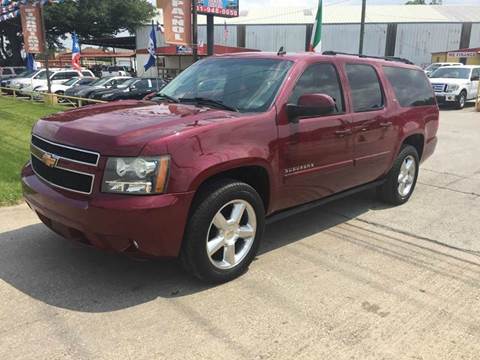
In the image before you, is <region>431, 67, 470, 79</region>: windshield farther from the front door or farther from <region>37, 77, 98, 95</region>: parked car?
the front door

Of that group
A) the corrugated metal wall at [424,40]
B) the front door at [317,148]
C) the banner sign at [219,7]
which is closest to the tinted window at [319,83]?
the front door at [317,148]

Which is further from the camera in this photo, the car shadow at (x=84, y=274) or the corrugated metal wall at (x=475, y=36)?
A: the corrugated metal wall at (x=475, y=36)

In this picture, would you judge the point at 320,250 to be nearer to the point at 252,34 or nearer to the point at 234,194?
the point at 234,194

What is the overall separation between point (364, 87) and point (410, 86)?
123cm

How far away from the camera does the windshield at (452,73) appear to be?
72.2 ft

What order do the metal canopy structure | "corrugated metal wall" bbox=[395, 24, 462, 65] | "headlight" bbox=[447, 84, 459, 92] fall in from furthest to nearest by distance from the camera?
"corrugated metal wall" bbox=[395, 24, 462, 65]
the metal canopy structure
"headlight" bbox=[447, 84, 459, 92]

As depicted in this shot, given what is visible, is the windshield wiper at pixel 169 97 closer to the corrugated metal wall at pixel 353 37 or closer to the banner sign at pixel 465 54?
the banner sign at pixel 465 54

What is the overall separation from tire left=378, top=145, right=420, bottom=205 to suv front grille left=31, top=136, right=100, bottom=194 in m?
3.82

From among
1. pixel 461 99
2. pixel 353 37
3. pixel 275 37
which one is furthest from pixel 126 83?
pixel 275 37

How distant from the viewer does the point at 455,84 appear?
20594 millimetres

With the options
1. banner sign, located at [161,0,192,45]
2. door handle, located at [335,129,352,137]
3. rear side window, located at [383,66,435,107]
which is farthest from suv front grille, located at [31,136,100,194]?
banner sign, located at [161,0,192,45]

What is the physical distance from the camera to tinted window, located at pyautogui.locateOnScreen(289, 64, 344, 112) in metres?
4.41

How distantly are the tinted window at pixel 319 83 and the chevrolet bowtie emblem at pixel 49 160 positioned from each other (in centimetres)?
201

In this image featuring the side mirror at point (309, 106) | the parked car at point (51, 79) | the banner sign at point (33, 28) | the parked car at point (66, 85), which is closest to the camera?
the side mirror at point (309, 106)
